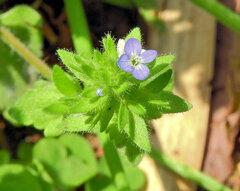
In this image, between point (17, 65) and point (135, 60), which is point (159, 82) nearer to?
point (135, 60)

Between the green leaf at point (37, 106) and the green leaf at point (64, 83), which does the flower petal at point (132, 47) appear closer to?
the green leaf at point (64, 83)

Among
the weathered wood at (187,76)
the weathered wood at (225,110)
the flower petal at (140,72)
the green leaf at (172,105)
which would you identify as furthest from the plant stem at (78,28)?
the weathered wood at (225,110)

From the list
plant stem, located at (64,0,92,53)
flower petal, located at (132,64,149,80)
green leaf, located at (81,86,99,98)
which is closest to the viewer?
flower petal, located at (132,64,149,80)

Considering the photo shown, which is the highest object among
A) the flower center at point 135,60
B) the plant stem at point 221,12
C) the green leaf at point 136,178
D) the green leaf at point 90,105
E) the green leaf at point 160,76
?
the plant stem at point 221,12

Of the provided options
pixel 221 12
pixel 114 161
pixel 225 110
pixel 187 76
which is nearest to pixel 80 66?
pixel 114 161

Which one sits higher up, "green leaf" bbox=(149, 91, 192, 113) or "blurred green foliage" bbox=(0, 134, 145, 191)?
"green leaf" bbox=(149, 91, 192, 113)

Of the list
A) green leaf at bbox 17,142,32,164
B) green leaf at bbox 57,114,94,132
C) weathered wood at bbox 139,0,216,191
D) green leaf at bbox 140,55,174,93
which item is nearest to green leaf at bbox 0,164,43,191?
green leaf at bbox 17,142,32,164

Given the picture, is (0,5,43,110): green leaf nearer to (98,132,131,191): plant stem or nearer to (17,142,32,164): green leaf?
(17,142,32,164): green leaf
